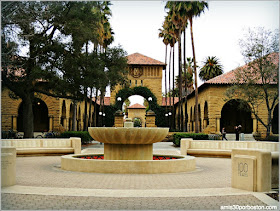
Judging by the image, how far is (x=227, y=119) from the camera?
43.9 meters

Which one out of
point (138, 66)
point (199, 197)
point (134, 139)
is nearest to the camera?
point (199, 197)

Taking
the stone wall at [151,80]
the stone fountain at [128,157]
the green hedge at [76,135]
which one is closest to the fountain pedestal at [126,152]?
the stone fountain at [128,157]

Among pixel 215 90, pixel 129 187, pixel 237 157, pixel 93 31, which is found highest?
pixel 93 31

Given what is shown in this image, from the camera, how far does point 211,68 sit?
206ft

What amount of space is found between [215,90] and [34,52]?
19.4 meters

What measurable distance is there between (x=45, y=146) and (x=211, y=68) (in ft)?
165

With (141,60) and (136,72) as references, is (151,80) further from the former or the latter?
(141,60)

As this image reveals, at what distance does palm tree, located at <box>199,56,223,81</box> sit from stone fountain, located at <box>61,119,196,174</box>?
2058 inches

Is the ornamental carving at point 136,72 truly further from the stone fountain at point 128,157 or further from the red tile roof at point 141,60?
the stone fountain at point 128,157

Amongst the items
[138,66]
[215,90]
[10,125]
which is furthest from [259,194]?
[138,66]

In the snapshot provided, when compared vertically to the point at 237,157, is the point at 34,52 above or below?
above

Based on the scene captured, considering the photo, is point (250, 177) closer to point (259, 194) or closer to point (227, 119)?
point (259, 194)

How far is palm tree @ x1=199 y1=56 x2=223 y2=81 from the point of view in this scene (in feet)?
204

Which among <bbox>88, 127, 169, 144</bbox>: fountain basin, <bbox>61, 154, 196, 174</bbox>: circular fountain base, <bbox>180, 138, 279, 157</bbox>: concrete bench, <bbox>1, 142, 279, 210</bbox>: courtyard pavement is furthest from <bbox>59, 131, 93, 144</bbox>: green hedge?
<bbox>1, 142, 279, 210</bbox>: courtyard pavement
